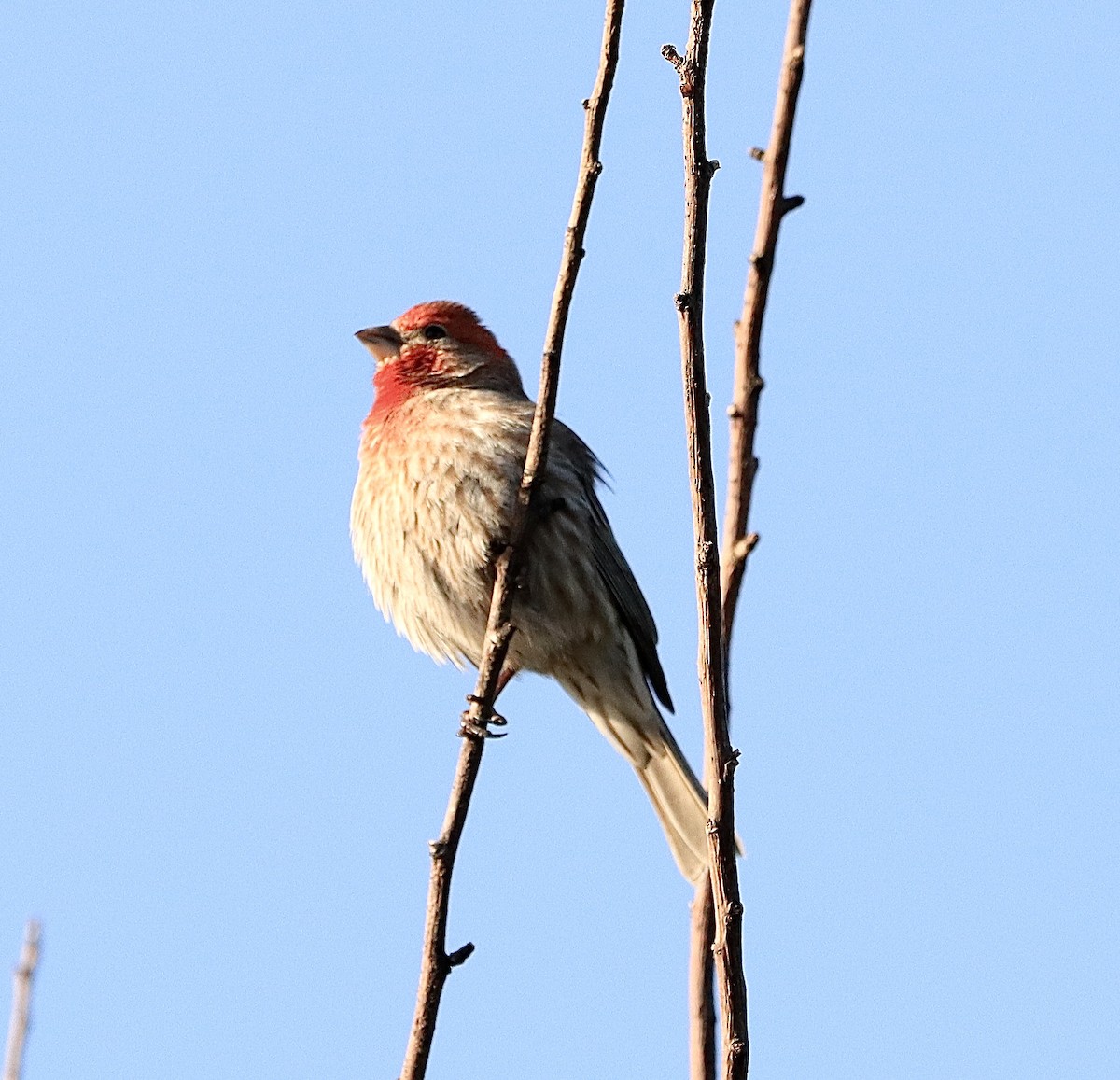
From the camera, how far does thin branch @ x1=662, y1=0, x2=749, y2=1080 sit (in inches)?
127

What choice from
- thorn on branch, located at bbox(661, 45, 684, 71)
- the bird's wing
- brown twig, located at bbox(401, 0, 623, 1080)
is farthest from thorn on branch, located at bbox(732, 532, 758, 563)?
the bird's wing

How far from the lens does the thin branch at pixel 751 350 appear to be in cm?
419

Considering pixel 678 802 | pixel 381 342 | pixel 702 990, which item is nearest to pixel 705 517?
pixel 702 990

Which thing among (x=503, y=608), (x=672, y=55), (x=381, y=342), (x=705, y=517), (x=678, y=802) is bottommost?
(x=705, y=517)

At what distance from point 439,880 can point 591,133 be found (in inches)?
71.2

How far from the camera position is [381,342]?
8336 mm

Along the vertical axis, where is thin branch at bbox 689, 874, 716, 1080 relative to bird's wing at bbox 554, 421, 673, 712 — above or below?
below

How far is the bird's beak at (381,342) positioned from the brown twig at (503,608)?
11.5 ft

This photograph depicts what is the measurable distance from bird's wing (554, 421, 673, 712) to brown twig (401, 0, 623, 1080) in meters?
2.14

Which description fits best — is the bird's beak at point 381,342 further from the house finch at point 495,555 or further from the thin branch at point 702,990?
the thin branch at point 702,990

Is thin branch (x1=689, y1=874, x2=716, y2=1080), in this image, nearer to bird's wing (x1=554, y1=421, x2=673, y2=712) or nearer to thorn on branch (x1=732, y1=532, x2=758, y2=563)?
thorn on branch (x1=732, y1=532, x2=758, y2=563)

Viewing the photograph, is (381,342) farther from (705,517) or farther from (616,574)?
(705,517)

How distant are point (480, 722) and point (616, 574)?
261 centimetres

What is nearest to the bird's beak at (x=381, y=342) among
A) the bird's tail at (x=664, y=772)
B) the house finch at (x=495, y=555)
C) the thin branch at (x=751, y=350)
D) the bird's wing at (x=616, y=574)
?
the house finch at (x=495, y=555)
